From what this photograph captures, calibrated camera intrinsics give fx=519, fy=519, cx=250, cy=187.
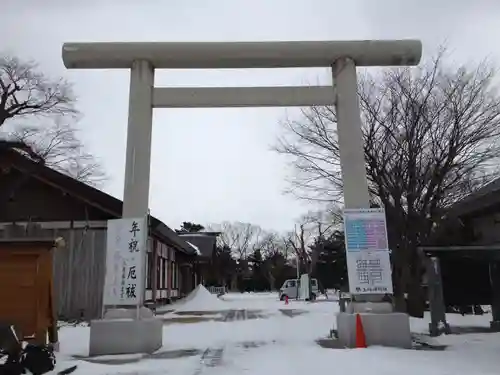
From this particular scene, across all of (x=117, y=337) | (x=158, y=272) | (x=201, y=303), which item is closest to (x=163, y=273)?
(x=158, y=272)

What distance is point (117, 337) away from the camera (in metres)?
9.76

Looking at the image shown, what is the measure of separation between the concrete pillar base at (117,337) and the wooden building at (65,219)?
7.53 m

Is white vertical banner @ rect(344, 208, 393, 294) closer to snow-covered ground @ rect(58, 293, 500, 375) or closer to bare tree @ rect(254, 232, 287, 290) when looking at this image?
snow-covered ground @ rect(58, 293, 500, 375)

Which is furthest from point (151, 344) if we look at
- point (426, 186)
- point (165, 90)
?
point (426, 186)

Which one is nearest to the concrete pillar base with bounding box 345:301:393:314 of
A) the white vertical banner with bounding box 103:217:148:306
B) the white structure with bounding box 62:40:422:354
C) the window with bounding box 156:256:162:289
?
the white structure with bounding box 62:40:422:354

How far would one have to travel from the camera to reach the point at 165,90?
37.1ft

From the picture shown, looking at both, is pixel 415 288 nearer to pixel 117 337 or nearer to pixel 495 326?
pixel 495 326

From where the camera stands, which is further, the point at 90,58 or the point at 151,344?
the point at 90,58

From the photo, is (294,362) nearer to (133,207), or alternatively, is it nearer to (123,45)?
(133,207)

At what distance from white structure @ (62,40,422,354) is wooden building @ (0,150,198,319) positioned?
6.70 metres

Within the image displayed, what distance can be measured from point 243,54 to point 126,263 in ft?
16.3

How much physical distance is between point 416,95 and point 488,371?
34.1 feet

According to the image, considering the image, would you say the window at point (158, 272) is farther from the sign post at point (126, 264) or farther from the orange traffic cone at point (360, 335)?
the orange traffic cone at point (360, 335)

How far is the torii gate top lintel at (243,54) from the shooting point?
11000 millimetres
